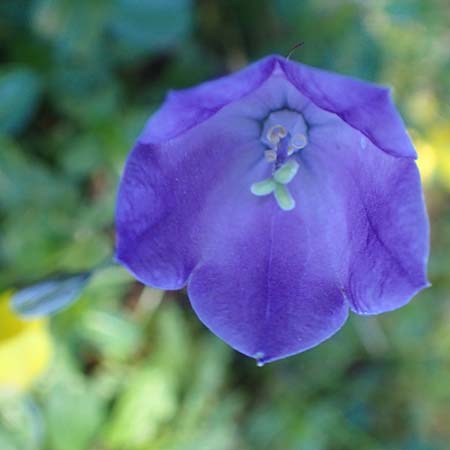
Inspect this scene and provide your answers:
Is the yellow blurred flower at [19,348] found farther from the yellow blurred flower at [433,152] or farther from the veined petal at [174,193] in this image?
→ the yellow blurred flower at [433,152]

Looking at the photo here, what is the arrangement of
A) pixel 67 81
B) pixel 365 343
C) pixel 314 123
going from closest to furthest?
pixel 314 123, pixel 67 81, pixel 365 343

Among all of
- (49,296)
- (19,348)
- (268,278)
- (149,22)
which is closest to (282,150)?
(268,278)

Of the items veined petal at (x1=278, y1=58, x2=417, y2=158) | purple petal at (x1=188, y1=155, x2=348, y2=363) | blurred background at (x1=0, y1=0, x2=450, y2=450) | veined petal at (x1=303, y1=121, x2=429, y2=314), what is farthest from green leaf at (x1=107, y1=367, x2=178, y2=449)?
veined petal at (x1=278, y1=58, x2=417, y2=158)

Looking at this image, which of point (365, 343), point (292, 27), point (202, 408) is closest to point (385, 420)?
point (365, 343)

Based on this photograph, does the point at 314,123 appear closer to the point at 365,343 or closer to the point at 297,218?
the point at 297,218

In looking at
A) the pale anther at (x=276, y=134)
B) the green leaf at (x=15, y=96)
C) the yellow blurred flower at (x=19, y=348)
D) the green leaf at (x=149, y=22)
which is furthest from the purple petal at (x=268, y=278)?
the green leaf at (x=149, y=22)

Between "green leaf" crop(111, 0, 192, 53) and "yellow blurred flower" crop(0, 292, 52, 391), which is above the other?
"green leaf" crop(111, 0, 192, 53)

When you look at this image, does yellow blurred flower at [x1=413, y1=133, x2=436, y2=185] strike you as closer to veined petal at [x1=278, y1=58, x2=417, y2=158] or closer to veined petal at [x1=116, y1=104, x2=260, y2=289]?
veined petal at [x1=116, y1=104, x2=260, y2=289]
